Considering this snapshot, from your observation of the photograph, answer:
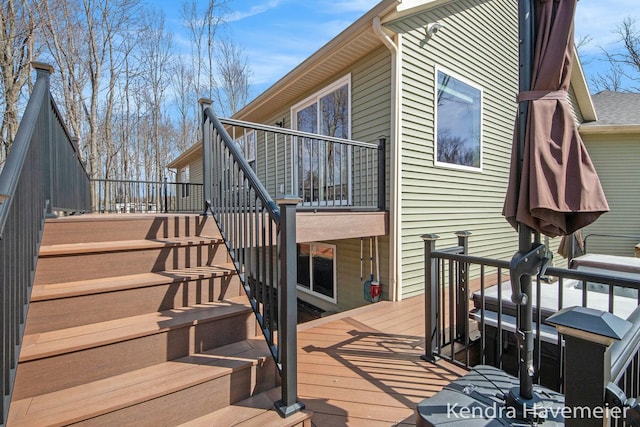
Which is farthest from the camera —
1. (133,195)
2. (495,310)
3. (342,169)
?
(133,195)

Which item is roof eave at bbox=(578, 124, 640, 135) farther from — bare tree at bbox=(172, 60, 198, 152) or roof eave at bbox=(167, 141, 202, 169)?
bare tree at bbox=(172, 60, 198, 152)

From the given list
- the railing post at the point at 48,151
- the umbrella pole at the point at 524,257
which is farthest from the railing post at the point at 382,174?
the railing post at the point at 48,151

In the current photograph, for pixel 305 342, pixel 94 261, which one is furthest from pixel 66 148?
pixel 305 342

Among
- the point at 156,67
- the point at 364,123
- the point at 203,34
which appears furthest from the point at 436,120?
the point at 156,67

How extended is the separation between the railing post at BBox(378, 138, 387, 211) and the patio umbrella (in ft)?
11.1

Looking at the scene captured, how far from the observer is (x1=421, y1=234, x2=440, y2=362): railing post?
109 inches

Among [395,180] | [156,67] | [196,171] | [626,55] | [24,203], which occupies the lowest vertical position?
[24,203]

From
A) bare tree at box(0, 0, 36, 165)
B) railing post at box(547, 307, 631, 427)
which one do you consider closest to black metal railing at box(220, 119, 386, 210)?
railing post at box(547, 307, 631, 427)

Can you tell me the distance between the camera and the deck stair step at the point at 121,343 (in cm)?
160

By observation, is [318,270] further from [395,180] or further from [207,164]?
[207,164]

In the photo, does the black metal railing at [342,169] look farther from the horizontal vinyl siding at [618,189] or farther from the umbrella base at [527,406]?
the horizontal vinyl siding at [618,189]

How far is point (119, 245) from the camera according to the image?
7.72ft

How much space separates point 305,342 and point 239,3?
1615cm

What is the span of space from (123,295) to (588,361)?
237cm
